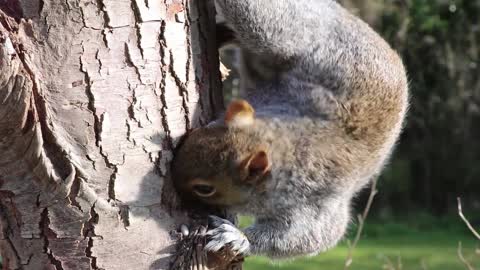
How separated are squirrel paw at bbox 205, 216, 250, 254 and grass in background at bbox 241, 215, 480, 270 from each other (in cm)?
380

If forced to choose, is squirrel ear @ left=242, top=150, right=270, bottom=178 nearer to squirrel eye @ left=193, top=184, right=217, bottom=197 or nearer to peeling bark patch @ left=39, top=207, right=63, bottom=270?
squirrel eye @ left=193, top=184, right=217, bottom=197

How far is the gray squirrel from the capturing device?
2.41m

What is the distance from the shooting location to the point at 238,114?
2.37 m

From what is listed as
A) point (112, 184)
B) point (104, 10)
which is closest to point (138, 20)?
point (104, 10)

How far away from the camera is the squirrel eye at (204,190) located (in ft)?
7.49

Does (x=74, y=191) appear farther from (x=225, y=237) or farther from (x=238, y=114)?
(x=238, y=114)

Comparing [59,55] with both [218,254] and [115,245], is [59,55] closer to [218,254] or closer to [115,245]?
[115,245]

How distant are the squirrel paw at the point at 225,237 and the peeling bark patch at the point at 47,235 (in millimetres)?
365

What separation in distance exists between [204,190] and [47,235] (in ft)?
1.57

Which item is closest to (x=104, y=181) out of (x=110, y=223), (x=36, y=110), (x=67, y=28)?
(x=110, y=223)

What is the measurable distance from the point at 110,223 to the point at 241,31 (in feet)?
2.62

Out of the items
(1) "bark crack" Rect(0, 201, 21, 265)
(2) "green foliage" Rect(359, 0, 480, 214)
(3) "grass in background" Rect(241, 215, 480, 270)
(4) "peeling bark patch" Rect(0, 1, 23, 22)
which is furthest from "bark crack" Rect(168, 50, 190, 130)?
(2) "green foliage" Rect(359, 0, 480, 214)

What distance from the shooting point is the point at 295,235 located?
8.23ft

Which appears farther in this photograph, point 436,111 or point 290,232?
point 436,111
